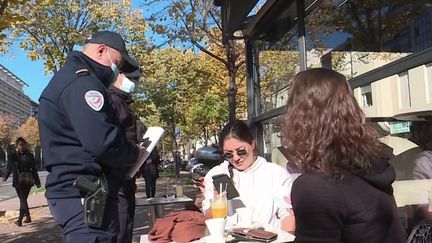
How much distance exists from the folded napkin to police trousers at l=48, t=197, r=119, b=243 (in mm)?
427

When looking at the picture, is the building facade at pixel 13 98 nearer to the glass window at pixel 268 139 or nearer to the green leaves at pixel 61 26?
the green leaves at pixel 61 26

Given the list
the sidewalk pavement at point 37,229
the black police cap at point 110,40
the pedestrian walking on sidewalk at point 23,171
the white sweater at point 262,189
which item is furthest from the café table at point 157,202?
the pedestrian walking on sidewalk at point 23,171

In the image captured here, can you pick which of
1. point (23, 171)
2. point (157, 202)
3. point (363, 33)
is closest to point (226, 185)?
point (363, 33)

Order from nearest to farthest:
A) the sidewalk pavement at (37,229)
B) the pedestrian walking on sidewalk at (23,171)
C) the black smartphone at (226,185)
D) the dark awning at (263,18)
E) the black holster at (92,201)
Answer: the black holster at (92,201) < the black smartphone at (226,185) < the dark awning at (263,18) < the sidewalk pavement at (37,229) < the pedestrian walking on sidewalk at (23,171)

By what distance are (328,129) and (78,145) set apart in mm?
1520

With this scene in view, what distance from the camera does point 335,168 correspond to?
5.47 ft

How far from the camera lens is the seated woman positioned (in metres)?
3.69

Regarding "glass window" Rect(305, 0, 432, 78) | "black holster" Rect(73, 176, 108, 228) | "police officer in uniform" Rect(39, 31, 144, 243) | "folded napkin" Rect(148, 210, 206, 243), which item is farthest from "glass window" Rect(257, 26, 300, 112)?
"black holster" Rect(73, 176, 108, 228)

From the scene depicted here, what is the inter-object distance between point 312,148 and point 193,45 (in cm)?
1377

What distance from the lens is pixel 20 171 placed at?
1105 cm

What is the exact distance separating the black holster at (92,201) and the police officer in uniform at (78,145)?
0.04 metres

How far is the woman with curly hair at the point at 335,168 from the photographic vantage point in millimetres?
1598

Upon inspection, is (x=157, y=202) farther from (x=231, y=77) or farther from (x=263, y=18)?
(x=231, y=77)

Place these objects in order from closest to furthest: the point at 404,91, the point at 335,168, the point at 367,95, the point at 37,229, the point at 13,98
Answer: the point at 335,168
the point at 404,91
the point at 367,95
the point at 37,229
the point at 13,98
